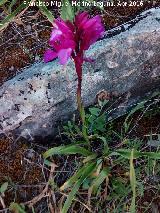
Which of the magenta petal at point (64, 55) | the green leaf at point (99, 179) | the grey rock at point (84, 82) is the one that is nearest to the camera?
the magenta petal at point (64, 55)

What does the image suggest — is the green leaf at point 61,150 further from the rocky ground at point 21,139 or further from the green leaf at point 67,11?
the green leaf at point 67,11

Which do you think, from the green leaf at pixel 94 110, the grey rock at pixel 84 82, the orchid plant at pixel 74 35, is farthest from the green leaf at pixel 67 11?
the orchid plant at pixel 74 35

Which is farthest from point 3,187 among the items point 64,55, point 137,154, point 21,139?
point 64,55

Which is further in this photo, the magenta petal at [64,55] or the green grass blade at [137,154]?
the green grass blade at [137,154]

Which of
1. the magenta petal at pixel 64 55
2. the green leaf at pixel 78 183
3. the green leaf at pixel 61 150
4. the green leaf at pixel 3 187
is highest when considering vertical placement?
the magenta petal at pixel 64 55

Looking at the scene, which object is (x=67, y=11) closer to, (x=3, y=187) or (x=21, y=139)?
(x=21, y=139)

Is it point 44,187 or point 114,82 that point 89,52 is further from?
point 44,187

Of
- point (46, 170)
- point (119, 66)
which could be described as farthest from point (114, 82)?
point (46, 170)
